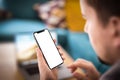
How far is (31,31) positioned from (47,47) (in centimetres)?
33

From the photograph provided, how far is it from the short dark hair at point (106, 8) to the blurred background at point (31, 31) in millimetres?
132

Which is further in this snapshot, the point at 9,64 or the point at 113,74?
the point at 9,64

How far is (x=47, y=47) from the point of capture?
1.64ft

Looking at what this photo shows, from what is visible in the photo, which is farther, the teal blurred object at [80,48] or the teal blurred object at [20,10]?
the teal blurred object at [20,10]

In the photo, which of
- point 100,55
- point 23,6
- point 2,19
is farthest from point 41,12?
point 100,55

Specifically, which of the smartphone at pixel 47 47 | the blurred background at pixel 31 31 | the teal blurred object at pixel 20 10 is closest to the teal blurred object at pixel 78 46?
the blurred background at pixel 31 31

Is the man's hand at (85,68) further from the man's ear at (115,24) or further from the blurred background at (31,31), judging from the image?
the man's ear at (115,24)

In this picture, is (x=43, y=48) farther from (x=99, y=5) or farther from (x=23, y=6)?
(x=23, y=6)

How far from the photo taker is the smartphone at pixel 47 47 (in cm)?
50

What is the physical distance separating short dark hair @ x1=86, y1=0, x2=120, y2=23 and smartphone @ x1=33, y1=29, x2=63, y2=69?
0.13 meters

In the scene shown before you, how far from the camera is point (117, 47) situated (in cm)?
42

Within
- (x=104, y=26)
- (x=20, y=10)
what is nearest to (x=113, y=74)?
(x=104, y=26)

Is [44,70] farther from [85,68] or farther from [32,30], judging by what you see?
[32,30]

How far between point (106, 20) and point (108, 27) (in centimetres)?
1
